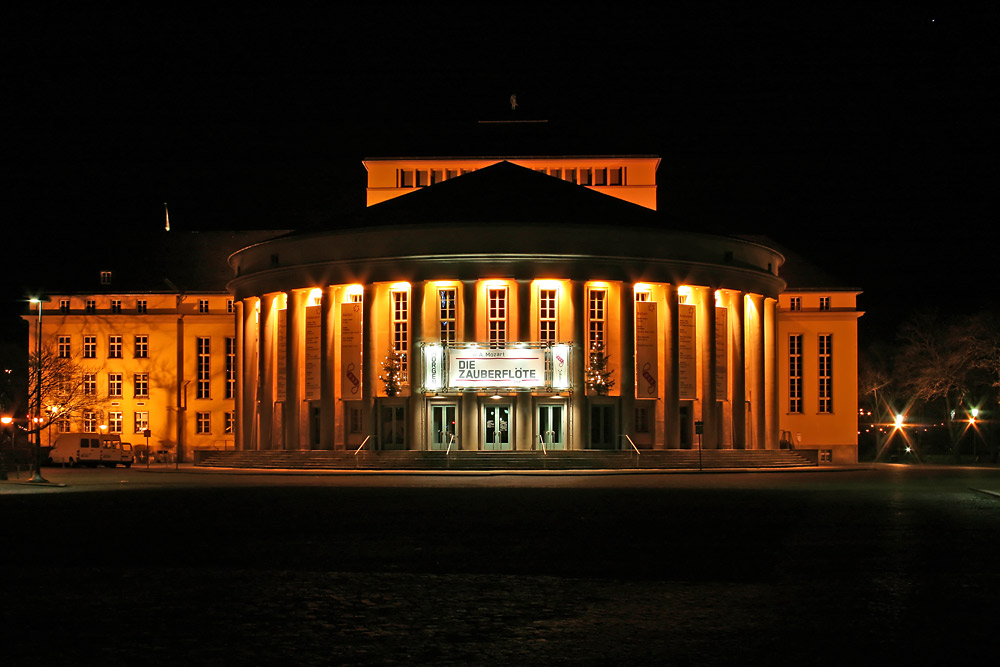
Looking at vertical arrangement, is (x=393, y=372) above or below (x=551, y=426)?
above

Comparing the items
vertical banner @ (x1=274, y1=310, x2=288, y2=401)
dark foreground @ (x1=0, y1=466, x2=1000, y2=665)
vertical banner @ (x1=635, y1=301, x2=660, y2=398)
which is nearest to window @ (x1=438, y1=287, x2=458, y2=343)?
vertical banner @ (x1=635, y1=301, x2=660, y2=398)

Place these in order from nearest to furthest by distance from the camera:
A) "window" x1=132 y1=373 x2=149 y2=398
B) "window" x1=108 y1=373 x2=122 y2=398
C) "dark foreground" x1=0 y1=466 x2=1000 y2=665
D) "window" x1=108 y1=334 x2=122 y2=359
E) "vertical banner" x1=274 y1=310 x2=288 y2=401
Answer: "dark foreground" x1=0 y1=466 x2=1000 y2=665, "vertical banner" x1=274 y1=310 x2=288 y2=401, "window" x1=132 y1=373 x2=149 y2=398, "window" x1=108 y1=373 x2=122 y2=398, "window" x1=108 y1=334 x2=122 y2=359

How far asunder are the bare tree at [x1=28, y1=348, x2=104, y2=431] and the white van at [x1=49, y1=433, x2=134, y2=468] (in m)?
3.10

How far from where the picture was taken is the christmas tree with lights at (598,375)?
184 ft

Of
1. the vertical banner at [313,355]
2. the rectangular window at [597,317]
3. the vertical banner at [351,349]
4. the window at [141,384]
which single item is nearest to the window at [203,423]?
the window at [141,384]

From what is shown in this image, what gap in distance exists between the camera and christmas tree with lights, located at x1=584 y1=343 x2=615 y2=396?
56125 millimetres

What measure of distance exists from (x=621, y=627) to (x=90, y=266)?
75029mm

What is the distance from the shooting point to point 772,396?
65438mm

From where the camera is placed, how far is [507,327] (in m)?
56.6

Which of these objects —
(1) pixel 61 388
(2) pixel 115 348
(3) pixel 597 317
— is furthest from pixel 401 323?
(2) pixel 115 348

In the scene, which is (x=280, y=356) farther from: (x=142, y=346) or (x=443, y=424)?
(x=142, y=346)

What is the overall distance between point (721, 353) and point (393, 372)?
57.0 feet

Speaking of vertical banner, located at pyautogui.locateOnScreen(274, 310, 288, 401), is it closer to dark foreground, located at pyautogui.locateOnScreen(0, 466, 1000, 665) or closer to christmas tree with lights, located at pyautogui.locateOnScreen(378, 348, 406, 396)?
christmas tree with lights, located at pyautogui.locateOnScreen(378, 348, 406, 396)

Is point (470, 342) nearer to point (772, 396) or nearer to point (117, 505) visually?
point (772, 396)
